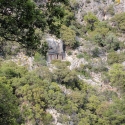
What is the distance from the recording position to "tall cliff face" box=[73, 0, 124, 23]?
43.2 meters

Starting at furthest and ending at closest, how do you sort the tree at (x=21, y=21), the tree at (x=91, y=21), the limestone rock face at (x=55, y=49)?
the tree at (x=91, y=21), the limestone rock face at (x=55, y=49), the tree at (x=21, y=21)

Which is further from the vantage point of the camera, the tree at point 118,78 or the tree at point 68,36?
the tree at point 68,36

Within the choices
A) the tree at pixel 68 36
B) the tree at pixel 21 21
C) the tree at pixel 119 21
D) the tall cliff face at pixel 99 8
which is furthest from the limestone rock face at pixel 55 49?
the tree at pixel 21 21

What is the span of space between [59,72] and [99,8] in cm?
1811

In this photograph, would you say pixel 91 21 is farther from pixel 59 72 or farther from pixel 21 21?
pixel 21 21

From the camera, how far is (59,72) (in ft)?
97.8

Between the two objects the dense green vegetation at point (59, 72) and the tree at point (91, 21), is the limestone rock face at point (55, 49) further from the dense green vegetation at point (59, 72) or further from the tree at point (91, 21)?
the tree at point (91, 21)

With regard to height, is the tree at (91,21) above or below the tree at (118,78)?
above

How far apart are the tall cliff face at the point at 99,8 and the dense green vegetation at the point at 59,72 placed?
0.39m

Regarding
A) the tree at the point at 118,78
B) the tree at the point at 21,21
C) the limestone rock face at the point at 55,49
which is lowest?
the tree at the point at 118,78

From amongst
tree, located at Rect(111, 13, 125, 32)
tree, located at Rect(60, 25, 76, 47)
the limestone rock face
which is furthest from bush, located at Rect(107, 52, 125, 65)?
tree, located at Rect(111, 13, 125, 32)

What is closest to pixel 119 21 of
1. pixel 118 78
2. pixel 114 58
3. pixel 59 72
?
pixel 114 58

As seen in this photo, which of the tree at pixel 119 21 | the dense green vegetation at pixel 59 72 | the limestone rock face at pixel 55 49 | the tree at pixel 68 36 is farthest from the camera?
the tree at pixel 119 21

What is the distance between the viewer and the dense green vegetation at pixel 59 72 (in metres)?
5.54
